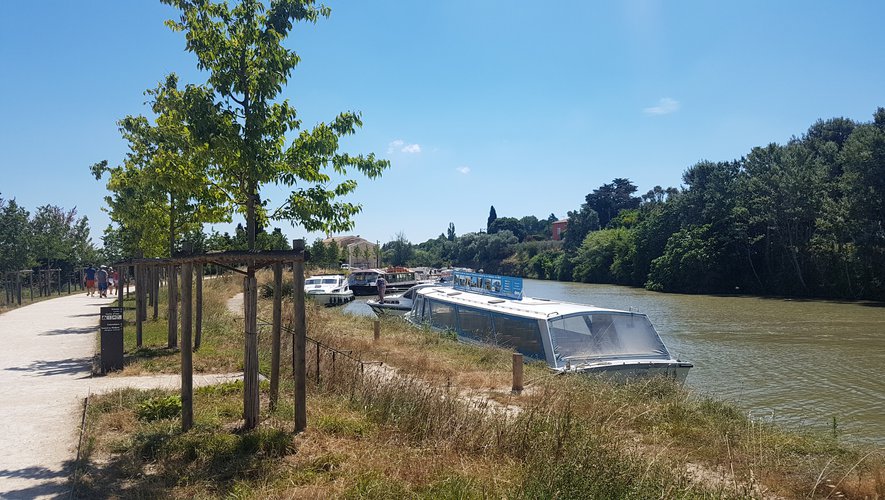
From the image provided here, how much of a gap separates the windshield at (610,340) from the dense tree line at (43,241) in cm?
2722

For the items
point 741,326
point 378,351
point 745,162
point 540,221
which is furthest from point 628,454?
point 540,221

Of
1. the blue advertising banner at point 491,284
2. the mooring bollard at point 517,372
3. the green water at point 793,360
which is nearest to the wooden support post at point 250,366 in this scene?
the mooring bollard at point 517,372

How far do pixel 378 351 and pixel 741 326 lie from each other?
1979cm

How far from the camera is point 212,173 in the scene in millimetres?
8398

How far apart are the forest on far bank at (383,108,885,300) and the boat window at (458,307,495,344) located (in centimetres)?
3150

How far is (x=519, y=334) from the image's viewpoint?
15.5m

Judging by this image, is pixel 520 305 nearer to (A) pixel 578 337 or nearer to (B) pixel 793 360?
(A) pixel 578 337

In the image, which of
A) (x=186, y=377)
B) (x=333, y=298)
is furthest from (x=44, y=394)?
(x=333, y=298)

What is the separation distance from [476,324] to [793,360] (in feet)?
32.5

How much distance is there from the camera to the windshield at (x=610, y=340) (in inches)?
540

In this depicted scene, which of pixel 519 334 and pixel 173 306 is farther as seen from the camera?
pixel 519 334

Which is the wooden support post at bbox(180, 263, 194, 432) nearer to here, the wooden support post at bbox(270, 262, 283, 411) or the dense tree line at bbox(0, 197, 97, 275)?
the wooden support post at bbox(270, 262, 283, 411)

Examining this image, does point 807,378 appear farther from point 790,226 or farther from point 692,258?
point 692,258

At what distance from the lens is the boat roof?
47.7 ft
